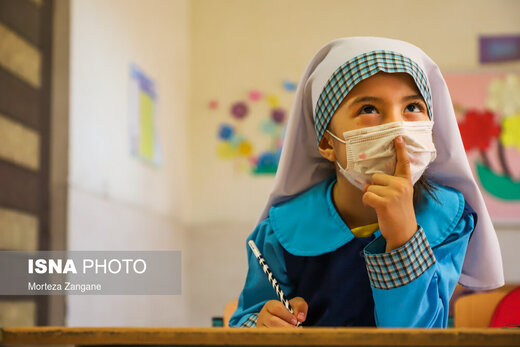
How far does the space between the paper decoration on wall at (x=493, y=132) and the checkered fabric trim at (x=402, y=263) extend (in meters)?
4.12

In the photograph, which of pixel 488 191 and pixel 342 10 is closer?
pixel 488 191

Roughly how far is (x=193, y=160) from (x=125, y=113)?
5.20ft

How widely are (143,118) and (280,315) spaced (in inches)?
128

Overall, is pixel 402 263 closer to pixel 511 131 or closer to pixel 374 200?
pixel 374 200

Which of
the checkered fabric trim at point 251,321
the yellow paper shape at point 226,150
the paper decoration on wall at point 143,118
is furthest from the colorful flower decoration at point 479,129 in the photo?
the checkered fabric trim at point 251,321

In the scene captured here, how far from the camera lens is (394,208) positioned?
3.95 feet

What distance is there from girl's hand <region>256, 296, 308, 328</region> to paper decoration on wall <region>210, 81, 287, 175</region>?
411 cm

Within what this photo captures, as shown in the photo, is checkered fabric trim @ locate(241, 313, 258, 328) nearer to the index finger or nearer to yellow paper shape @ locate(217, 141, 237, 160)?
the index finger

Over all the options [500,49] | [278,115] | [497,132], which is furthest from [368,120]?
[500,49]

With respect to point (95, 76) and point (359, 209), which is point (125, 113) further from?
point (359, 209)

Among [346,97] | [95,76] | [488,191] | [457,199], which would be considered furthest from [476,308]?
[488,191]

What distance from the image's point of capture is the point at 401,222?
1200 mm

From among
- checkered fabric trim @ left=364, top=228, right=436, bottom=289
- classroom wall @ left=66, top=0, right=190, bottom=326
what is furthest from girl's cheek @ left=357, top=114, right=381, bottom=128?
classroom wall @ left=66, top=0, right=190, bottom=326

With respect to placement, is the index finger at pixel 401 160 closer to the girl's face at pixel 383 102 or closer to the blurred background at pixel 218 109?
the girl's face at pixel 383 102
